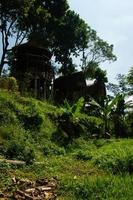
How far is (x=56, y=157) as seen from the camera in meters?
20.1

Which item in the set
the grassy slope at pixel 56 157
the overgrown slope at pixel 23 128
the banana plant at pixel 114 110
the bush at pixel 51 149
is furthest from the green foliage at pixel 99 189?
the banana plant at pixel 114 110

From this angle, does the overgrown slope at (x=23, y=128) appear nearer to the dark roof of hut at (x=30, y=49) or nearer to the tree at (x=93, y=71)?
the dark roof of hut at (x=30, y=49)

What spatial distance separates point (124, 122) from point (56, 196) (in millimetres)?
21313

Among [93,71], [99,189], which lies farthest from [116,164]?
[93,71]

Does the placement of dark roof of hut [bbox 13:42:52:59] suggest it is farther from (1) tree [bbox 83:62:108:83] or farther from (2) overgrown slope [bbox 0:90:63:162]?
(1) tree [bbox 83:62:108:83]

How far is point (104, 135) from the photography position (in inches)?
1185

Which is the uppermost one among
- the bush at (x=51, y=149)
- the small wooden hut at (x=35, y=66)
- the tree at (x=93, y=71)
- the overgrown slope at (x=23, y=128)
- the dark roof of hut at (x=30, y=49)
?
the tree at (x=93, y=71)

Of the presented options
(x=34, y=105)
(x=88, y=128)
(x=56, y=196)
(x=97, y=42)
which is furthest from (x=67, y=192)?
(x=97, y=42)

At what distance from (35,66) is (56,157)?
19.5m

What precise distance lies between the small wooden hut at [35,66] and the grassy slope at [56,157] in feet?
26.8

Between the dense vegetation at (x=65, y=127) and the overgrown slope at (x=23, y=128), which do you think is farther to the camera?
the overgrown slope at (x=23, y=128)

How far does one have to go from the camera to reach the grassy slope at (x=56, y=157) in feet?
38.9

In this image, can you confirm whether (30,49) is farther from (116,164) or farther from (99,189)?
(99,189)

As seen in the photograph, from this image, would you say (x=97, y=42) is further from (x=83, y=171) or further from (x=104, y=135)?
(x=83, y=171)
